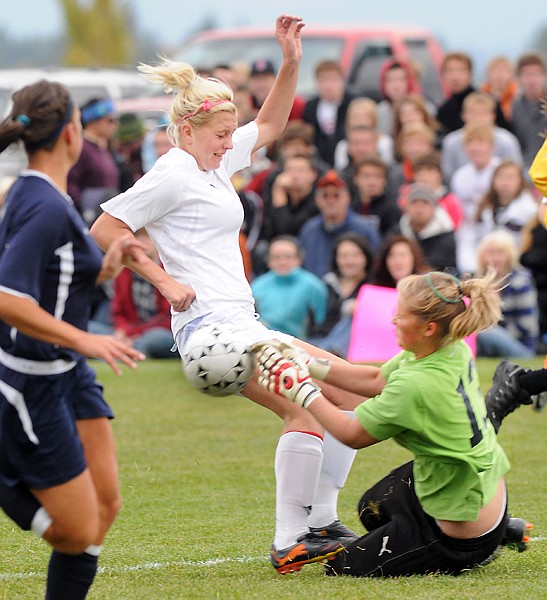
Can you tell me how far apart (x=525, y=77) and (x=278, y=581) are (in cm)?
1012

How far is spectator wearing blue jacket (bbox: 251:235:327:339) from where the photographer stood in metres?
11.4

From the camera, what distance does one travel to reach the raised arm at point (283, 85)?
6.07m

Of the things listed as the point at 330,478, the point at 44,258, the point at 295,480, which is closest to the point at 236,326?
the point at 295,480

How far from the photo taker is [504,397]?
6422mm

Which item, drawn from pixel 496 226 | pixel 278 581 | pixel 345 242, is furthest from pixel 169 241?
pixel 496 226

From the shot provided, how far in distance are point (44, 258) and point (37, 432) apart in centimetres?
58

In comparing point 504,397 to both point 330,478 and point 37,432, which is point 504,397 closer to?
point 330,478

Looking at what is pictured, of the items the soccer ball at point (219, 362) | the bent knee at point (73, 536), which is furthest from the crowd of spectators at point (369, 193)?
the bent knee at point (73, 536)

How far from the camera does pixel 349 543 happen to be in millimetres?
5496

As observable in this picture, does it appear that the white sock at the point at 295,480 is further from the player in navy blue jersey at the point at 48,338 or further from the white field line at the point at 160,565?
the player in navy blue jersey at the point at 48,338

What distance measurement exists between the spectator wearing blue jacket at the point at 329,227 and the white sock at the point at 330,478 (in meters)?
6.53

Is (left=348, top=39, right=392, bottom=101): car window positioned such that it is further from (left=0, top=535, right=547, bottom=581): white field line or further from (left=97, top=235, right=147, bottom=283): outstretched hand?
(left=97, top=235, right=147, bottom=283): outstretched hand

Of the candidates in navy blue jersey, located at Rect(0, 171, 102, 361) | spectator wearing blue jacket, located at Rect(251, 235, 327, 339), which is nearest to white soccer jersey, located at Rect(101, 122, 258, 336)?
navy blue jersey, located at Rect(0, 171, 102, 361)

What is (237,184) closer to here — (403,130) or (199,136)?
(403,130)
